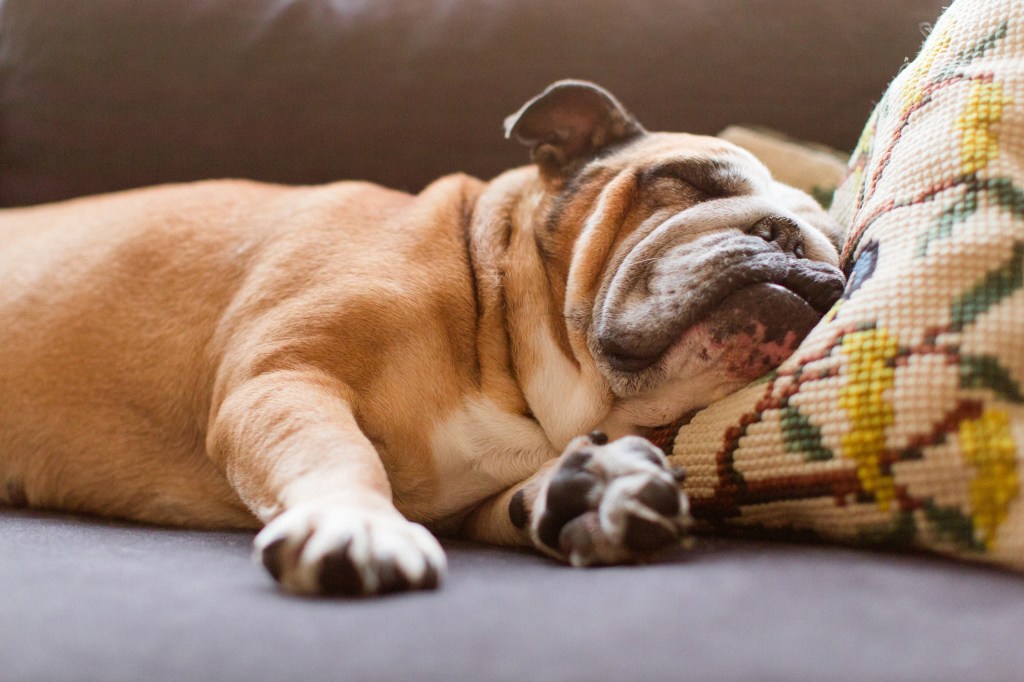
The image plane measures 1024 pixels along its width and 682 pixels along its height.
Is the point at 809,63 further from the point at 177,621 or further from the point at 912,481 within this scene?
the point at 177,621

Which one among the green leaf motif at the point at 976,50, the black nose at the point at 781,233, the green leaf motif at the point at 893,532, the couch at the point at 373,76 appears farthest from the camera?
the couch at the point at 373,76

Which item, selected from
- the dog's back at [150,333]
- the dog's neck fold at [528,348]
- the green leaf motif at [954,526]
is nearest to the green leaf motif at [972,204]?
the green leaf motif at [954,526]

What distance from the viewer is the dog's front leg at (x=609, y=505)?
107 centimetres

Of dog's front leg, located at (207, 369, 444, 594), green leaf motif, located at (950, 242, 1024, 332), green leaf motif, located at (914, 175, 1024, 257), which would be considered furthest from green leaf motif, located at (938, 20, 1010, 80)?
dog's front leg, located at (207, 369, 444, 594)

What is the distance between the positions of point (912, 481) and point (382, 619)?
67 centimetres

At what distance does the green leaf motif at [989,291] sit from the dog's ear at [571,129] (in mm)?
916

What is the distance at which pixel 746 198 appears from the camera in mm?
1590

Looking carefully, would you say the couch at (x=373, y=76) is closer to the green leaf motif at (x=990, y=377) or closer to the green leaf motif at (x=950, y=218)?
the green leaf motif at (x=950, y=218)

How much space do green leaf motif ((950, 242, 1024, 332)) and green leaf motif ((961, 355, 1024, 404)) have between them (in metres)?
0.05

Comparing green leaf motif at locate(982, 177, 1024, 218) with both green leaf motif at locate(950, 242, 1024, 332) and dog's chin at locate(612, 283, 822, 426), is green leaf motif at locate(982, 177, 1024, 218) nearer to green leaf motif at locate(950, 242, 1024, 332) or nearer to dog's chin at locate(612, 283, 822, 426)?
green leaf motif at locate(950, 242, 1024, 332)

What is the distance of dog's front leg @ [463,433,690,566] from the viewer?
3.51 feet

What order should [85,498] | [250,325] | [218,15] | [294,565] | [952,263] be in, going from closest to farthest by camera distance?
[294,565] < [952,263] < [250,325] < [85,498] < [218,15]

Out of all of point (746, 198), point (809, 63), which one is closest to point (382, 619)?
point (746, 198)

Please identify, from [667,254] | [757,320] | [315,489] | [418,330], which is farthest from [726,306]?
[315,489]
